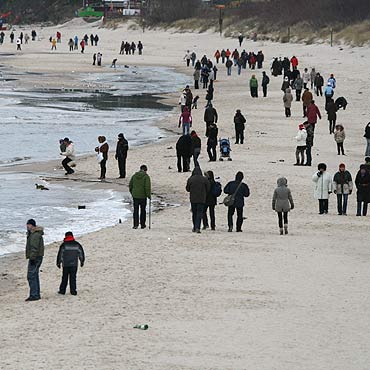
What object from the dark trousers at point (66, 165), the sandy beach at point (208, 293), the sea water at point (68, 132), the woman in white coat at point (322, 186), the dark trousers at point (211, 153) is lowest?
the sea water at point (68, 132)

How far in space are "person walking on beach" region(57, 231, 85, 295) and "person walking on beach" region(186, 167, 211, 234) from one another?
4741 millimetres

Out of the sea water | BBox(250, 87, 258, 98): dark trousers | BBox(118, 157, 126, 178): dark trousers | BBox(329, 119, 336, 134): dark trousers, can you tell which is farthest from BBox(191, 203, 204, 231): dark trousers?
BBox(250, 87, 258, 98): dark trousers

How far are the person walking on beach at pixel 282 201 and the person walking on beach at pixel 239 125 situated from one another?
477 inches

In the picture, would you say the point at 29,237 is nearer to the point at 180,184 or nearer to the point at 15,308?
the point at 15,308

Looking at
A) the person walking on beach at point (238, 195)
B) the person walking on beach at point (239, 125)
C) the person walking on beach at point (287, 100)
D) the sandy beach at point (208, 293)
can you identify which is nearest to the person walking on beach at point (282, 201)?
the sandy beach at point (208, 293)

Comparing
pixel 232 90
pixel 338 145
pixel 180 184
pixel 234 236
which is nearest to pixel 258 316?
pixel 234 236

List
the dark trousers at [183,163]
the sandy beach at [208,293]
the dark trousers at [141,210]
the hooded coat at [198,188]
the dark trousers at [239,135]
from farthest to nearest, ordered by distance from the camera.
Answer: the dark trousers at [239,135] → the dark trousers at [183,163] → the dark trousers at [141,210] → the hooded coat at [198,188] → the sandy beach at [208,293]

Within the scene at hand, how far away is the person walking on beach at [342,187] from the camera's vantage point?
23.7m

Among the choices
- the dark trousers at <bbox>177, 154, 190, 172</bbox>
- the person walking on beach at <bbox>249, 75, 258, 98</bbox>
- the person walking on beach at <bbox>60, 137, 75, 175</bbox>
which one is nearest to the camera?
the dark trousers at <bbox>177, 154, 190, 172</bbox>

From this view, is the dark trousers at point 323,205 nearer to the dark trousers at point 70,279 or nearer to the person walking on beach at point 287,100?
the dark trousers at point 70,279

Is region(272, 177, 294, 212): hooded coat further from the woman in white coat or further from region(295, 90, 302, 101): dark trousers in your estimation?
region(295, 90, 302, 101): dark trousers

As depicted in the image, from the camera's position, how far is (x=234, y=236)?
2153 centimetres

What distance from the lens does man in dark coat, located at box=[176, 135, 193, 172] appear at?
96.2 feet

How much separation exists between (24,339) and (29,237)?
2.32m
